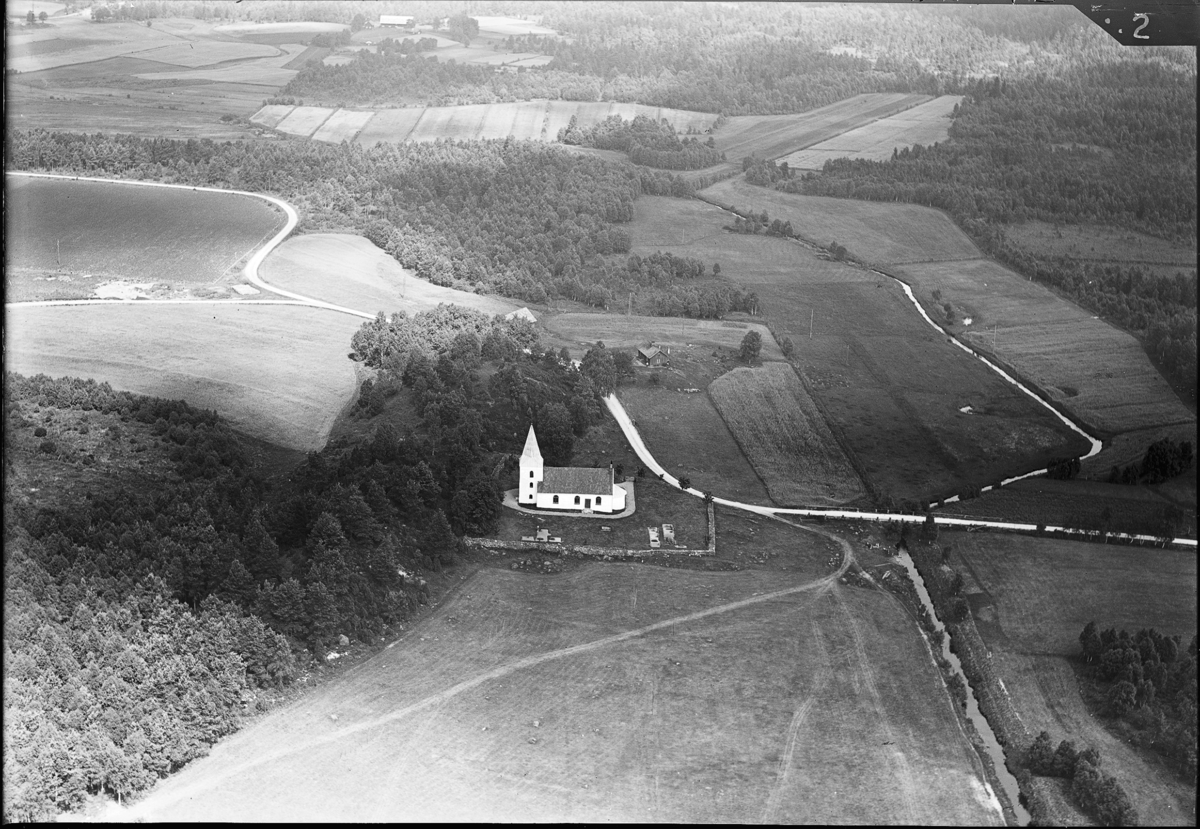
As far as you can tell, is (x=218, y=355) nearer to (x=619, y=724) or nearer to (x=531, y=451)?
(x=531, y=451)

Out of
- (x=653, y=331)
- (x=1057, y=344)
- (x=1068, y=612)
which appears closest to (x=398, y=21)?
(x=653, y=331)

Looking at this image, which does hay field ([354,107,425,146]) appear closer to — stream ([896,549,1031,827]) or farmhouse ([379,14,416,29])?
farmhouse ([379,14,416,29])

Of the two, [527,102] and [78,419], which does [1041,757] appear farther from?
[527,102]

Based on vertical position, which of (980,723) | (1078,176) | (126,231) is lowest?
(980,723)

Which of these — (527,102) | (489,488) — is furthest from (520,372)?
(527,102)

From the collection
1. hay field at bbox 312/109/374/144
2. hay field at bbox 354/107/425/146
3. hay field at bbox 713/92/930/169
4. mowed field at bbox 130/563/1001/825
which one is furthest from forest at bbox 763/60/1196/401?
hay field at bbox 312/109/374/144

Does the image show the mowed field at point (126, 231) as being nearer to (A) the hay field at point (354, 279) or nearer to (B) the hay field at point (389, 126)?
(A) the hay field at point (354, 279)
